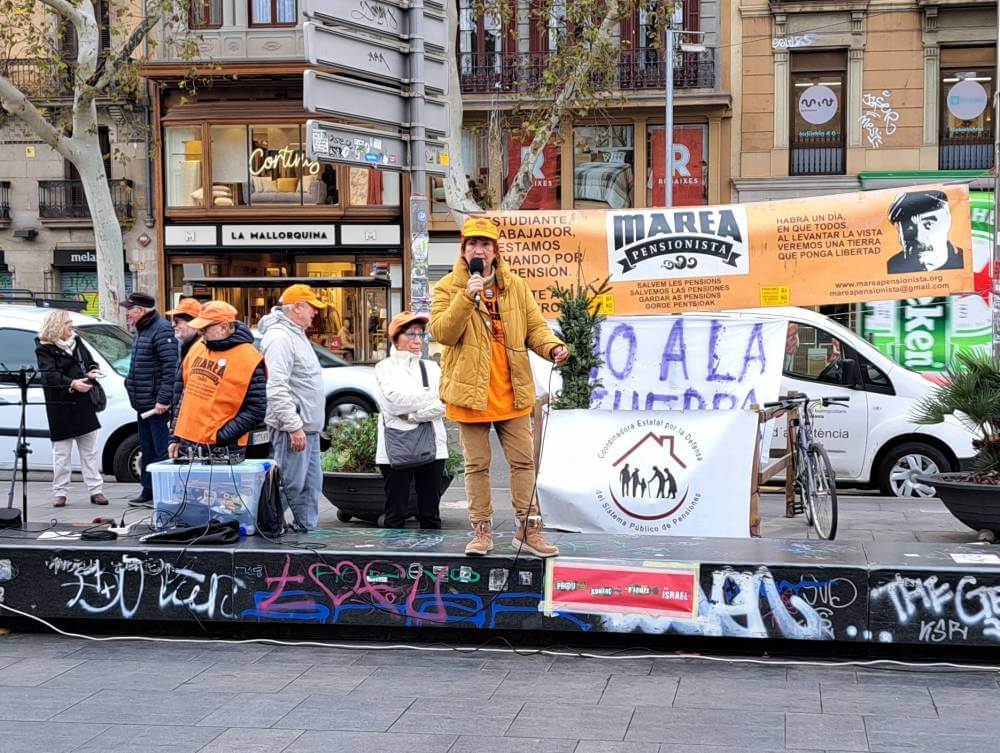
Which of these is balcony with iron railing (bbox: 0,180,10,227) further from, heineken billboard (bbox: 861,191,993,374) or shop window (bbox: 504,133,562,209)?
heineken billboard (bbox: 861,191,993,374)

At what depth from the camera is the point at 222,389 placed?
25.5ft

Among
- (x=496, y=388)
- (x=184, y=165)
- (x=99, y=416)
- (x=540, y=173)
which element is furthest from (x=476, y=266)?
(x=184, y=165)

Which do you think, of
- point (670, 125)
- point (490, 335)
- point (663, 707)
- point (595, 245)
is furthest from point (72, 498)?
point (670, 125)

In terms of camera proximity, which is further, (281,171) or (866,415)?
(281,171)

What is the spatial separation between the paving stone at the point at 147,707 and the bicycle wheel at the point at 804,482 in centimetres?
485

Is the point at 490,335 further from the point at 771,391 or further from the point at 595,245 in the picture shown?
→ the point at 595,245

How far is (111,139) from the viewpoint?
31359 millimetres

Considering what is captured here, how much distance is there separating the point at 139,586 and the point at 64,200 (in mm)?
26437

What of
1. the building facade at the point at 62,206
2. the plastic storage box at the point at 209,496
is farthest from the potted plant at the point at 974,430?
the building facade at the point at 62,206

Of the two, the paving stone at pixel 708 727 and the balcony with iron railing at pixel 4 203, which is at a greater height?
the balcony with iron railing at pixel 4 203

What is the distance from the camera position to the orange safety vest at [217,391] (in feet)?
25.5

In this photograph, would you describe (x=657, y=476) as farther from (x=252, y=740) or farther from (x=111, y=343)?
(x=111, y=343)

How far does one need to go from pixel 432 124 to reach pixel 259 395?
3722 millimetres

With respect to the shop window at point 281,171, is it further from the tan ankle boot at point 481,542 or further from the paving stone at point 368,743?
the paving stone at point 368,743
